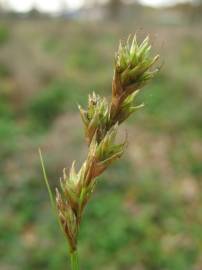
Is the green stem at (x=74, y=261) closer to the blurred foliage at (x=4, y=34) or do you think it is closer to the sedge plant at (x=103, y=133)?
the sedge plant at (x=103, y=133)

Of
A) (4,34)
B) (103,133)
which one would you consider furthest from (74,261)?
(4,34)

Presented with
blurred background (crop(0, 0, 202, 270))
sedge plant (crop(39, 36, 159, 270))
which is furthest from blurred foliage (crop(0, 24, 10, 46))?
sedge plant (crop(39, 36, 159, 270))

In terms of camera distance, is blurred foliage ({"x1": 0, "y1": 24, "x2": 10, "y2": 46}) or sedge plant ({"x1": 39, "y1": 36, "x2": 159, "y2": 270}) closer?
sedge plant ({"x1": 39, "y1": 36, "x2": 159, "y2": 270})

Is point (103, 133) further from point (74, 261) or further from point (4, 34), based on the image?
point (4, 34)

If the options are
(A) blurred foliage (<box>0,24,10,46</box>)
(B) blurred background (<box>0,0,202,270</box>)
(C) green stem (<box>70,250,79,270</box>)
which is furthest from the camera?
(A) blurred foliage (<box>0,24,10,46</box>)

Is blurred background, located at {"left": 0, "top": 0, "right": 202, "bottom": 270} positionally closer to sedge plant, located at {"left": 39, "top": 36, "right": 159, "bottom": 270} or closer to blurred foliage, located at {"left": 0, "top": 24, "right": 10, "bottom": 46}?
blurred foliage, located at {"left": 0, "top": 24, "right": 10, "bottom": 46}

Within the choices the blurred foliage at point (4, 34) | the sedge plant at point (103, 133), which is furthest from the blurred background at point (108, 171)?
the sedge plant at point (103, 133)
